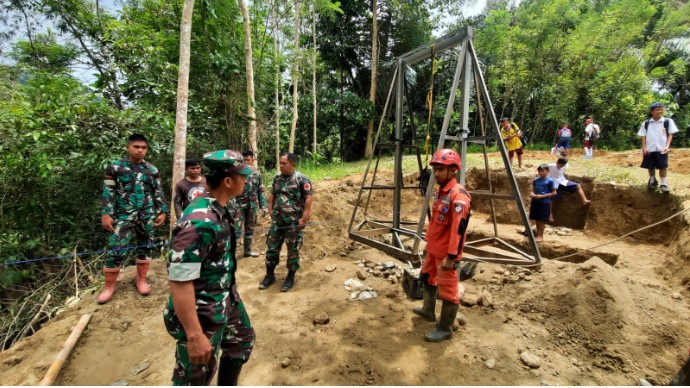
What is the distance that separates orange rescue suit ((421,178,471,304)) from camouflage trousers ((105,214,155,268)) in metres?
3.49

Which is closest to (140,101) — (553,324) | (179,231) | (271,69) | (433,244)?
(271,69)

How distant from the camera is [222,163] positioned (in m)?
1.66

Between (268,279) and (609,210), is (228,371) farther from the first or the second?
(609,210)

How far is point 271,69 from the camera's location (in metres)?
7.86

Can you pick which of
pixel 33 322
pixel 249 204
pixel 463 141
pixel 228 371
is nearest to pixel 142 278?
pixel 33 322

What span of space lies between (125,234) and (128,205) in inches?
13.9

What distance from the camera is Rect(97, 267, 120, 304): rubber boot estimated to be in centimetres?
358

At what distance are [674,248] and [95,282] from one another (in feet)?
30.9

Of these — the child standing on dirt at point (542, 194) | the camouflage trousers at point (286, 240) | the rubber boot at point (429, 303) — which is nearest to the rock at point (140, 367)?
the camouflage trousers at point (286, 240)

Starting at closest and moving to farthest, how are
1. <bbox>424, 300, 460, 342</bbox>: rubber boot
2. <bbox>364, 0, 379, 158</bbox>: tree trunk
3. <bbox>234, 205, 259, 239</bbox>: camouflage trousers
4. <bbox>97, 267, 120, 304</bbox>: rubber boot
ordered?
<bbox>424, 300, 460, 342</bbox>: rubber boot
<bbox>97, 267, 120, 304</bbox>: rubber boot
<bbox>234, 205, 259, 239</bbox>: camouflage trousers
<bbox>364, 0, 379, 158</bbox>: tree trunk

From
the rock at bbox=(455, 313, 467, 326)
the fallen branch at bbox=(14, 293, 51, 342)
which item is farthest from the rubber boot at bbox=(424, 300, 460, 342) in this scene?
the fallen branch at bbox=(14, 293, 51, 342)

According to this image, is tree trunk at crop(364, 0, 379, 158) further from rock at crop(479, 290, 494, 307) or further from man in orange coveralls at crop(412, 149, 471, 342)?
man in orange coveralls at crop(412, 149, 471, 342)

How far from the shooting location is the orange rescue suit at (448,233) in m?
2.79

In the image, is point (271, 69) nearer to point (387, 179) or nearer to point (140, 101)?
point (140, 101)
